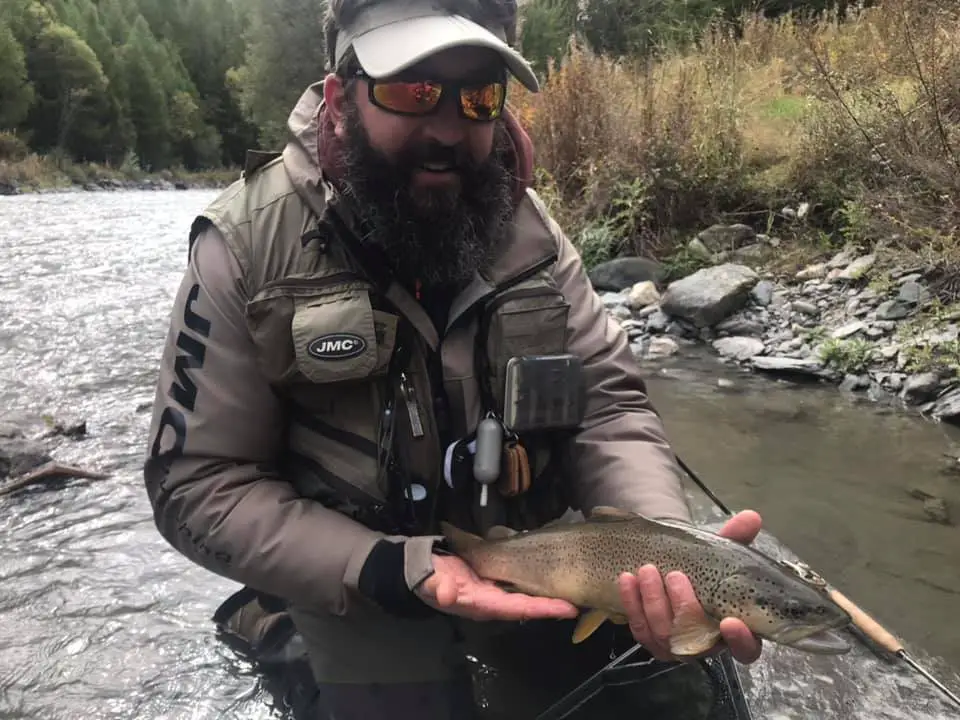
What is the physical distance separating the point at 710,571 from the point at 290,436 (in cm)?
118

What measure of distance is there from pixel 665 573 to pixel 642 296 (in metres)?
5.53

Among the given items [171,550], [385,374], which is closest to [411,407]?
[385,374]

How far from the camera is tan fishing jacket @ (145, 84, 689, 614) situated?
6.81 ft

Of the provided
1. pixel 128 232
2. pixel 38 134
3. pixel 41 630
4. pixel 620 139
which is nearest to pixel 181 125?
pixel 38 134

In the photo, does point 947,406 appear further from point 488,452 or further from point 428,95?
point 428,95

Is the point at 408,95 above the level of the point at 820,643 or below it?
above

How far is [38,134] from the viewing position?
48.8 m

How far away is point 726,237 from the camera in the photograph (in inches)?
296

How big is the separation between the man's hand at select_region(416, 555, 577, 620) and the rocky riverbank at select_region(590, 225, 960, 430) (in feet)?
12.0

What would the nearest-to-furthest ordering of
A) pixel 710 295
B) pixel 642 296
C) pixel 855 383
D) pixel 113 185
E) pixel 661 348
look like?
pixel 855 383
pixel 661 348
pixel 710 295
pixel 642 296
pixel 113 185

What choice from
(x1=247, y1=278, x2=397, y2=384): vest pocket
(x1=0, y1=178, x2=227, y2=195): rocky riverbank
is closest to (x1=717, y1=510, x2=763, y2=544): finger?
(x1=247, y1=278, x2=397, y2=384): vest pocket

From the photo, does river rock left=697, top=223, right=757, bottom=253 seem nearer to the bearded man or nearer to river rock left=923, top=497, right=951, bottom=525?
river rock left=923, top=497, right=951, bottom=525

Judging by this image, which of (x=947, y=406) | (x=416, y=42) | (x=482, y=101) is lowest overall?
(x=947, y=406)

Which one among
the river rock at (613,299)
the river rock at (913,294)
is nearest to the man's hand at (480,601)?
the river rock at (913,294)
